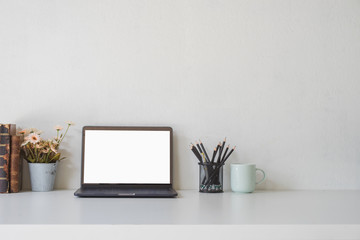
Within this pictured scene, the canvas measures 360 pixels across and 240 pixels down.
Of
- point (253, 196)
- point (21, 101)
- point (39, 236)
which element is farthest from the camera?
point (21, 101)

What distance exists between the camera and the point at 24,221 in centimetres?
99

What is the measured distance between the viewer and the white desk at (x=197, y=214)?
0.97m

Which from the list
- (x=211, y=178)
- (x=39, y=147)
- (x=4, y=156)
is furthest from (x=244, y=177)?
(x=4, y=156)

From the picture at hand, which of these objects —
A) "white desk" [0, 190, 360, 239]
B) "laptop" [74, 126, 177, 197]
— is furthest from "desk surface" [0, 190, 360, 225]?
"laptop" [74, 126, 177, 197]

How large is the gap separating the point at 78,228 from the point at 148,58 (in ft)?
2.69

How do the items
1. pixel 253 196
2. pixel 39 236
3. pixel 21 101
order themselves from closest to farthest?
1. pixel 39 236
2. pixel 253 196
3. pixel 21 101

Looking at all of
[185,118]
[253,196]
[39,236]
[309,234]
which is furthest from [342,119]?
[39,236]

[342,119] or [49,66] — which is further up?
[49,66]

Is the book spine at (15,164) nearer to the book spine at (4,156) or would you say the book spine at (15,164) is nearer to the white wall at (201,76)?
the book spine at (4,156)

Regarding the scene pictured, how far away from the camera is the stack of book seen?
4.70ft

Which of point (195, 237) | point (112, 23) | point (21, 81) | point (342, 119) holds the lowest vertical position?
point (195, 237)

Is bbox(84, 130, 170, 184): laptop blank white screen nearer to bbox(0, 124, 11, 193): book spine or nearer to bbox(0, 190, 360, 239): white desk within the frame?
Answer: bbox(0, 190, 360, 239): white desk

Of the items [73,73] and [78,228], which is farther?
[73,73]

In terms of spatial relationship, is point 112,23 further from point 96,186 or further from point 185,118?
point 96,186
